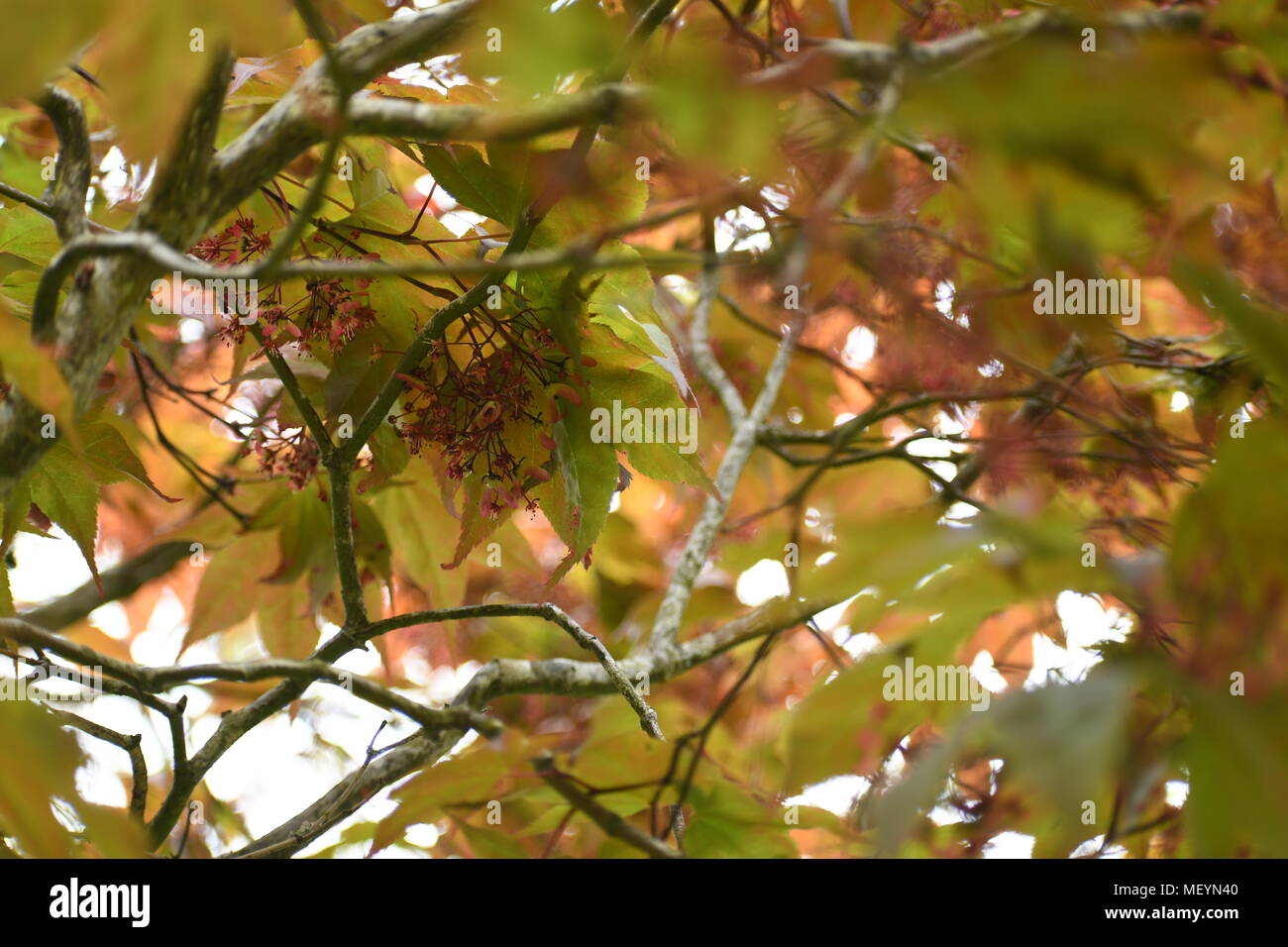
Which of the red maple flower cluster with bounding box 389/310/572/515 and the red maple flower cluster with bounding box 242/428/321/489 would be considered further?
the red maple flower cluster with bounding box 242/428/321/489

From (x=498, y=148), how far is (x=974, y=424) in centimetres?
61

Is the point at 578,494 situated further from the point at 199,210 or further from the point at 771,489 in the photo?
the point at 771,489

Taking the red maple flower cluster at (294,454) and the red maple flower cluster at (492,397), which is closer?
the red maple flower cluster at (492,397)

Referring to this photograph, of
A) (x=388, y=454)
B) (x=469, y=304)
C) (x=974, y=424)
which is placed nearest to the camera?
(x=469, y=304)

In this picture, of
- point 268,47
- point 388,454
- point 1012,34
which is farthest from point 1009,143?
point 388,454

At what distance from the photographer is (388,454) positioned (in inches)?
28.6

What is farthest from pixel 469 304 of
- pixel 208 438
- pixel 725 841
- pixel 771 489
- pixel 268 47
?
pixel 208 438

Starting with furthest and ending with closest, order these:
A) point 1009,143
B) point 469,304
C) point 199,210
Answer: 1. point 469,304
2. point 199,210
3. point 1009,143

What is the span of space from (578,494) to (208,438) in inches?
45.5

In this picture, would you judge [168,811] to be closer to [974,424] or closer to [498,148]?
[498,148]

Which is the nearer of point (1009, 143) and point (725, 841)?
point (1009, 143)

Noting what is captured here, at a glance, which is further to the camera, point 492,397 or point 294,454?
point 294,454

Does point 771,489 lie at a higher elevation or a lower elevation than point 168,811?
higher
